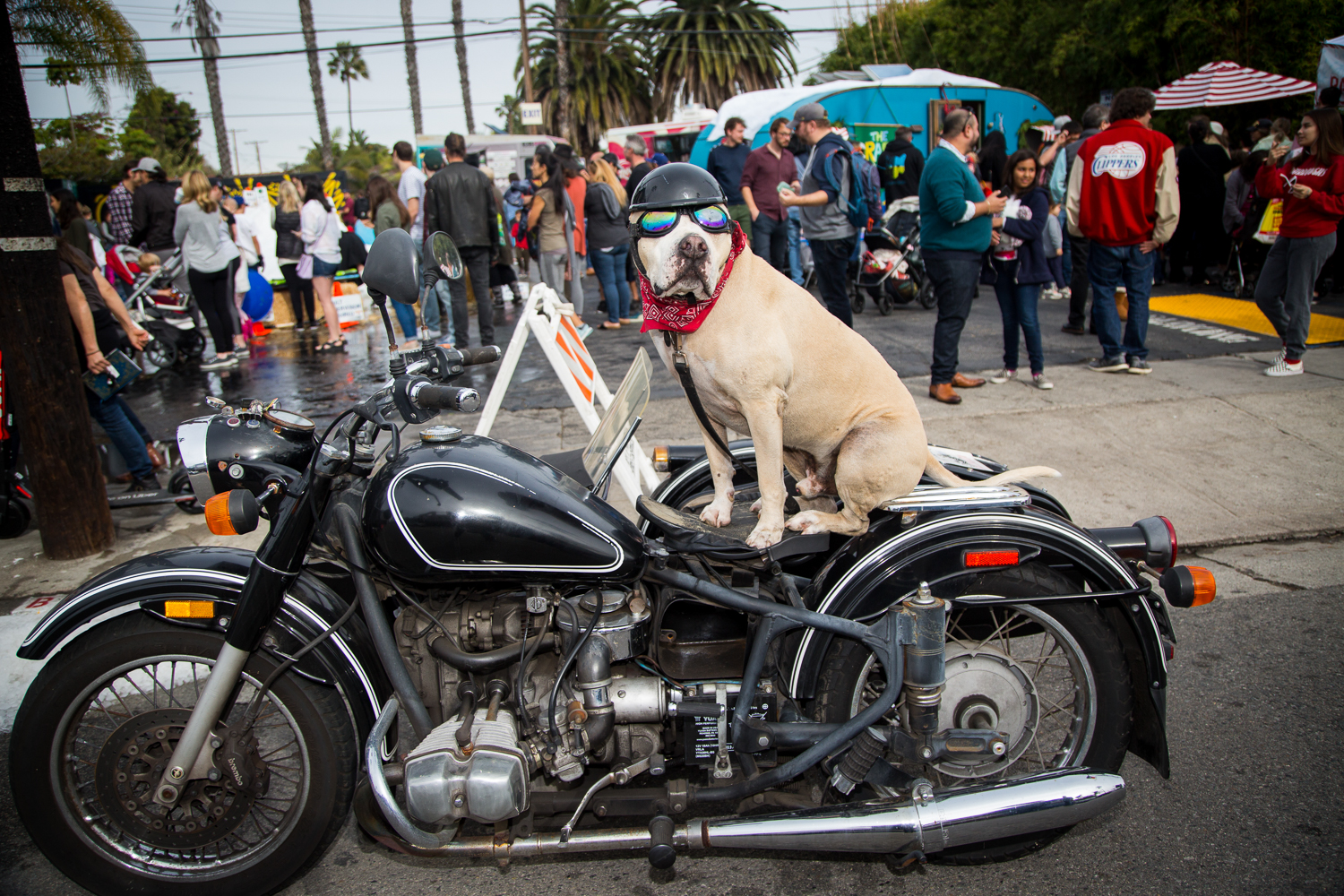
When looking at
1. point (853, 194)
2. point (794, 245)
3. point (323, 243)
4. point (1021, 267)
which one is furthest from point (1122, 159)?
point (323, 243)

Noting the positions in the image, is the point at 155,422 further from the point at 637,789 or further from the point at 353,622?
the point at 637,789

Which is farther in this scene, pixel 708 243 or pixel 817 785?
pixel 817 785

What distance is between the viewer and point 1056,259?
977cm

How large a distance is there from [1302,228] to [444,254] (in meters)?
6.68

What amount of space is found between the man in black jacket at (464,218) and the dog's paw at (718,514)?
20.0 ft

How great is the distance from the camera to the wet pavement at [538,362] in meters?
7.23

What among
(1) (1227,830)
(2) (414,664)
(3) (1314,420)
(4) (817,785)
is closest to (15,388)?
(2) (414,664)

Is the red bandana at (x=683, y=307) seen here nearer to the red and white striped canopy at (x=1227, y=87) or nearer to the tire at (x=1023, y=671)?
the tire at (x=1023, y=671)

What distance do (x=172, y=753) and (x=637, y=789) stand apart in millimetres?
1176

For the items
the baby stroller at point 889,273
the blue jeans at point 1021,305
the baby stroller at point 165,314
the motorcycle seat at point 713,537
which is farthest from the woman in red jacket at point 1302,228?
the baby stroller at point 165,314

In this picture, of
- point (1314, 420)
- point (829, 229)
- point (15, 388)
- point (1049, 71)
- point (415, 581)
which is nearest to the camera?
point (415, 581)

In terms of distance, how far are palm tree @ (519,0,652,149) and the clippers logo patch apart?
32.0 meters

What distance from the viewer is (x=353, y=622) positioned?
2.19 metres

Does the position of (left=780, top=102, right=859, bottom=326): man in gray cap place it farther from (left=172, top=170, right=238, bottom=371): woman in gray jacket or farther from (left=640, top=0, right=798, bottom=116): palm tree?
(left=640, top=0, right=798, bottom=116): palm tree
